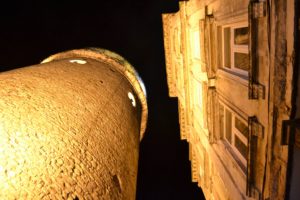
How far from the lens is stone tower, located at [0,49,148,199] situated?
8.57 feet

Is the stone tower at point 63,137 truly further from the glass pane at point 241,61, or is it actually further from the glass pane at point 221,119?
the glass pane at point 221,119

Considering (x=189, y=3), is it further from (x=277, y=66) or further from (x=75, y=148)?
(x=75, y=148)

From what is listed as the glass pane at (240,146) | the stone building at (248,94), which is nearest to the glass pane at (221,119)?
the stone building at (248,94)

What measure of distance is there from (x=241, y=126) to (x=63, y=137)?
13.2 feet

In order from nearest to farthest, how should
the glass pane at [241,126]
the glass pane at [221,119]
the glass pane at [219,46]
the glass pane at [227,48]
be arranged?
the glass pane at [241,126] < the glass pane at [227,48] < the glass pane at [219,46] < the glass pane at [221,119]

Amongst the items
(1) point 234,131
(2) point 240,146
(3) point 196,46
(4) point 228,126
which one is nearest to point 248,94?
(2) point 240,146

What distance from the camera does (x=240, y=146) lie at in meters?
6.01

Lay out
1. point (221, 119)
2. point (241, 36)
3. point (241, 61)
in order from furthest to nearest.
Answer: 1. point (221, 119)
2. point (241, 61)
3. point (241, 36)

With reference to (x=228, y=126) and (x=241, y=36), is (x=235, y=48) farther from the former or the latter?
(x=228, y=126)

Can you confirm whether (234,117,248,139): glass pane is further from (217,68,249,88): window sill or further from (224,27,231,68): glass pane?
(224,27,231,68): glass pane

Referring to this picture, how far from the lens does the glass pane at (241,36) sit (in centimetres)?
511

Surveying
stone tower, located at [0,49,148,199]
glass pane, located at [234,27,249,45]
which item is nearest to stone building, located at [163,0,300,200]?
glass pane, located at [234,27,249,45]

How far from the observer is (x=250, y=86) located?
4598mm

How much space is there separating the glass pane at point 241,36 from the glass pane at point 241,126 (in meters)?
1.70
